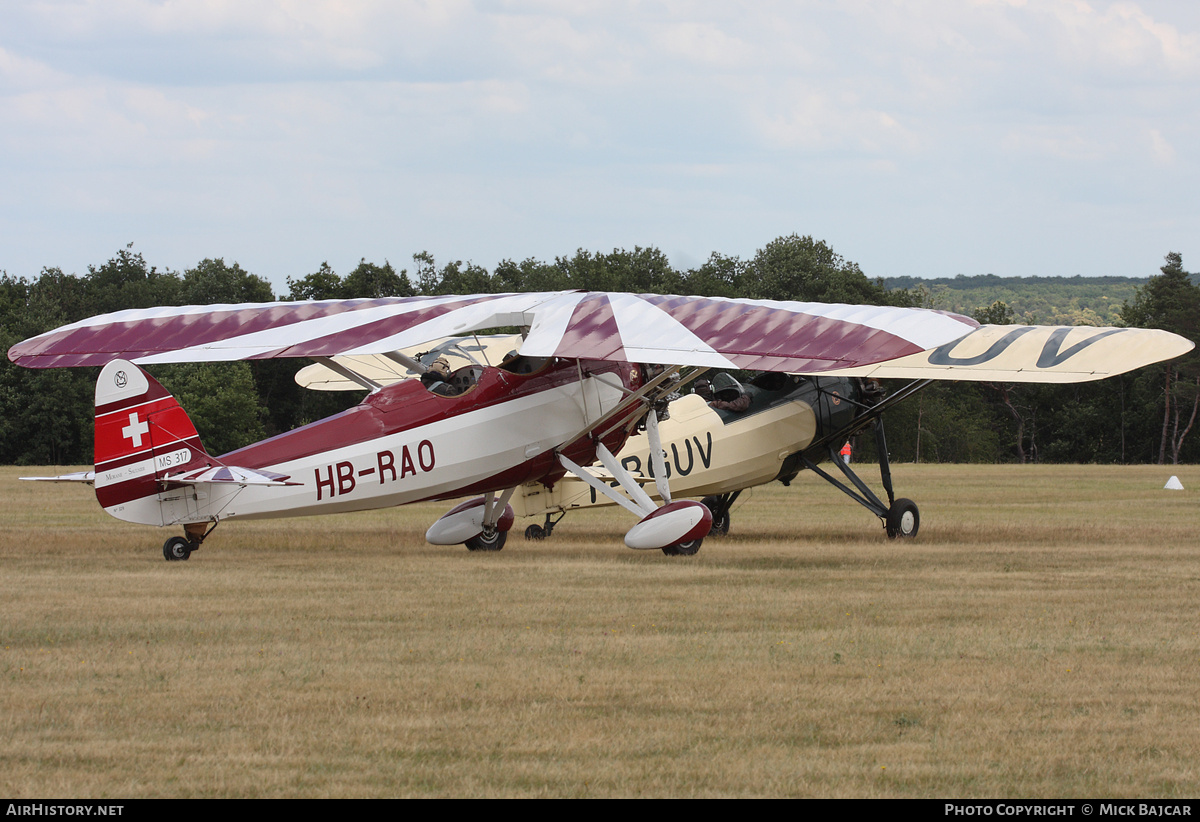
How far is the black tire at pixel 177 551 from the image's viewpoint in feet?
37.4

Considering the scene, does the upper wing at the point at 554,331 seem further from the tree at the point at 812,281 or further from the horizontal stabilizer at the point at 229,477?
the tree at the point at 812,281

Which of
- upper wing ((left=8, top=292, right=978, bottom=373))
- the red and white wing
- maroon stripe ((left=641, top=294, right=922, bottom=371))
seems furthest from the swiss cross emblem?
maroon stripe ((left=641, top=294, right=922, bottom=371))

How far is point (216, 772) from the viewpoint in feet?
15.9

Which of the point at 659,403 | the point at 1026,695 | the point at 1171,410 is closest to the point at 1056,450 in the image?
the point at 1171,410

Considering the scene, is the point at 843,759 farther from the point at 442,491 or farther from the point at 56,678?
the point at 442,491

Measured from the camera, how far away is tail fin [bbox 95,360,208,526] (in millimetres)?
10875

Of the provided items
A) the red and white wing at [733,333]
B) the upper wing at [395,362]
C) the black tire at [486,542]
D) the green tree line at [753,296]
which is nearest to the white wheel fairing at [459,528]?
the black tire at [486,542]

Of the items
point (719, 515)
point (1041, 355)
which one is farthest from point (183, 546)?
point (1041, 355)

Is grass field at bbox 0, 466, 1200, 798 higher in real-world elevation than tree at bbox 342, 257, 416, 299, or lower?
lower

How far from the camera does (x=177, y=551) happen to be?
11.4m

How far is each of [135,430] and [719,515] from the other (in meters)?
7.01

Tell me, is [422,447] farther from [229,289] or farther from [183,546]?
[229,289]

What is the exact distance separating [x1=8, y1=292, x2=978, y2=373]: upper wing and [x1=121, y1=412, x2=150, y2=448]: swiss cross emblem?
1.63ft

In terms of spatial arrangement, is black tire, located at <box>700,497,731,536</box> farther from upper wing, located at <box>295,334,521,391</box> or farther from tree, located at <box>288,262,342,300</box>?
tree, located at <box>288,262,342,300</box>
